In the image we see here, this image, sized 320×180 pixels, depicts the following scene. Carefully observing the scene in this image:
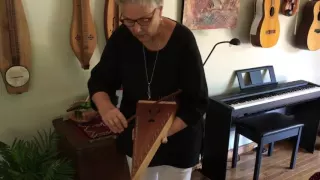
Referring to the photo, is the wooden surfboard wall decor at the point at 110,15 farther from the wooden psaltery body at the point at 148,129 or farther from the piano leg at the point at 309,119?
the piano leg at the point at 309,119

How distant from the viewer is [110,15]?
6.17 feet

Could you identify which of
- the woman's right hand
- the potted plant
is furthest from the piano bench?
the woman's right hand

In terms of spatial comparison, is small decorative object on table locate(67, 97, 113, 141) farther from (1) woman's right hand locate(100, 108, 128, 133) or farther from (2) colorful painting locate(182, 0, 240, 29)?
(2) colorful painting locate(182, 0, 240, 29)

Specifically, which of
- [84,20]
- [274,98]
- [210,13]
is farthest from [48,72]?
[274,98]

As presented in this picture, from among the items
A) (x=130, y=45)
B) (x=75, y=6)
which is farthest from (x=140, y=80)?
(x=75, y=6)

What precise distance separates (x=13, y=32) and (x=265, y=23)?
→ 1.80m

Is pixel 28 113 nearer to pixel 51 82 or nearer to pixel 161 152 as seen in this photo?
pixel 51 82

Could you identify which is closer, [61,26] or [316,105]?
[61,26]

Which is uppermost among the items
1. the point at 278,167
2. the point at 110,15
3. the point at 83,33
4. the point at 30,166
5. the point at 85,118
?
the point at 110,15

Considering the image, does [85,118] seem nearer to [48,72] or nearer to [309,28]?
[48,72]

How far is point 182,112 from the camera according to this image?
1.18 meters

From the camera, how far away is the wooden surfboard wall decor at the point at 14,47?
1586 mm

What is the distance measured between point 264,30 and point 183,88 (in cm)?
159

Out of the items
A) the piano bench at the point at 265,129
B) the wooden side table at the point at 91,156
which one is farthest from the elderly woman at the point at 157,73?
the piano bench at the point at 265,129
